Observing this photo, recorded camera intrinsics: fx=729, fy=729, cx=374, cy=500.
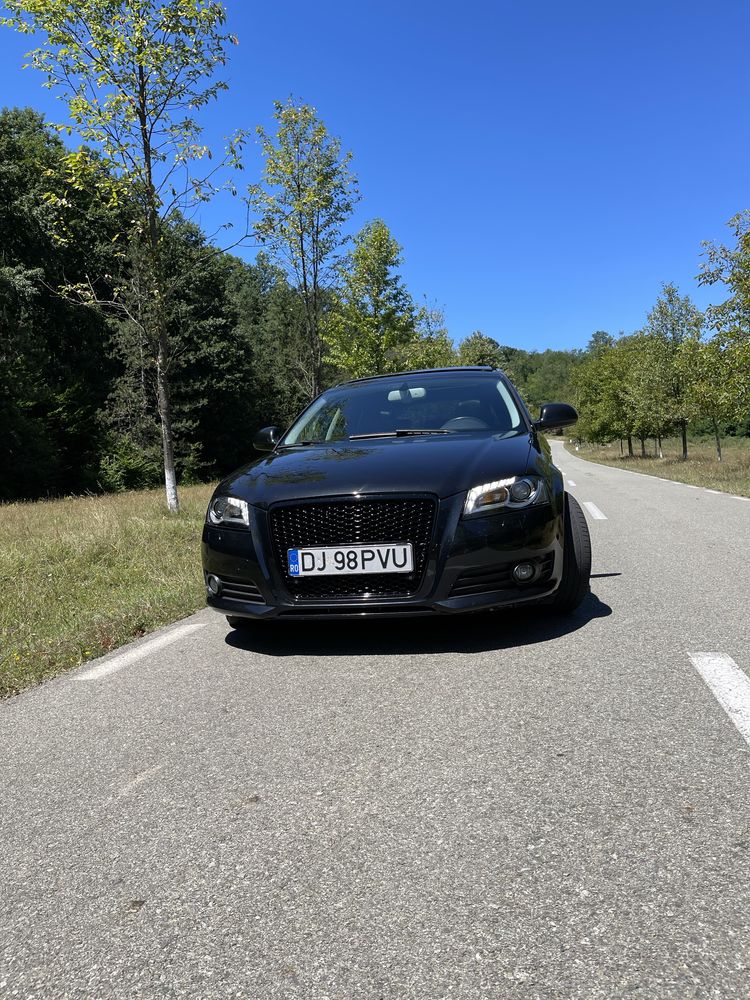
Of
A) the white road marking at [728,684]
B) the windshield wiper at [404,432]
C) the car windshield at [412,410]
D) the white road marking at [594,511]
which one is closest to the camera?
the white road marking at [728,684]

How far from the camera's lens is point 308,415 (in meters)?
5.43

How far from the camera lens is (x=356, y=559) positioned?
3.45 meters

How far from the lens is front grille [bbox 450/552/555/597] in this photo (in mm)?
3408

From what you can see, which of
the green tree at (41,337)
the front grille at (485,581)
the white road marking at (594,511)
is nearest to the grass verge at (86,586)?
the front grille at (485,581)

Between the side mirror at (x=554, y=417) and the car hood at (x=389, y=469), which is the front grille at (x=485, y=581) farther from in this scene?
the side mirror at (x=554, y=417)

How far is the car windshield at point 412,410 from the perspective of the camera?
15.5 feet

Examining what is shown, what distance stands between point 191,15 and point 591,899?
12870mm

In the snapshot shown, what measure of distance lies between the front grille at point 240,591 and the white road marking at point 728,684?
2070mm

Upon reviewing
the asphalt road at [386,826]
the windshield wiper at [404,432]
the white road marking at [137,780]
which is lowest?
the white road marking at [137,780]

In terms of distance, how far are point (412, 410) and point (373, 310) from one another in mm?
20130

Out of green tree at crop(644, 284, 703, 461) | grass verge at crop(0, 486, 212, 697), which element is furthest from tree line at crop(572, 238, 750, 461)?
grass verge at crop(0, 486, 212, 697)

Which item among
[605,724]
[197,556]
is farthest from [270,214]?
[605,724]

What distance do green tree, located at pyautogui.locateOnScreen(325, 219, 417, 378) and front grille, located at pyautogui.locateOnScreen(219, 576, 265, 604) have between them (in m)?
20.3

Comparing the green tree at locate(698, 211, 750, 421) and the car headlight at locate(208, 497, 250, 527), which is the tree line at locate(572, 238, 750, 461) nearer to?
the green tree at locate(698, 211, 750, 421)
